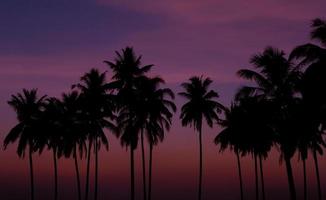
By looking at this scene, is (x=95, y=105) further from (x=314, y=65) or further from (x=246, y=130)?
(x=314, y=65)

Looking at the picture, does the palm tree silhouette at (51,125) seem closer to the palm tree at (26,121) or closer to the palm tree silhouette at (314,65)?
the palm tree at (26,121)

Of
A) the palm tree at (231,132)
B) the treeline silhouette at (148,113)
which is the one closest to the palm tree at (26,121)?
the treeline silhouette at (148,113)

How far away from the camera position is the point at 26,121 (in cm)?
6606

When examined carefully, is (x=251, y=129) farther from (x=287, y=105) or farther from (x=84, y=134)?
(x=84, y=134)

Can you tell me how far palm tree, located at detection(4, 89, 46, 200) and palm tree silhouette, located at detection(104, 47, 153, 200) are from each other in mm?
11368

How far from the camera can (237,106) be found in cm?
6788

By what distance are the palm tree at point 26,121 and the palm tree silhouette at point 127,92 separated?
1137 cm

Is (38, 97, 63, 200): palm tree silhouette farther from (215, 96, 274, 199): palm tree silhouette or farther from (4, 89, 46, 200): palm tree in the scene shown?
(215, 96, 274, 199): palm tree silhouette

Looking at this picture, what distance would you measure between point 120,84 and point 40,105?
13033mm

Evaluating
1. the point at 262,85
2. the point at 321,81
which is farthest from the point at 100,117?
the point at 321,81

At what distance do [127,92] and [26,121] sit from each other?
1426 cm

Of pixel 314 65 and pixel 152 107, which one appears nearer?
pixel 314 65

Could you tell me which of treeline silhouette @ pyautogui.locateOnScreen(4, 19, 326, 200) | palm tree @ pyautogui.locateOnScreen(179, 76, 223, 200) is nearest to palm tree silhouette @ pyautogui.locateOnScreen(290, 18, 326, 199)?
treeline silhouette @ pyautogui.locateOnScreen(4, 19, 326, 200)

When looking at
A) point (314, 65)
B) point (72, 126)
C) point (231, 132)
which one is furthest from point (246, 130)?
point (314, 65)
